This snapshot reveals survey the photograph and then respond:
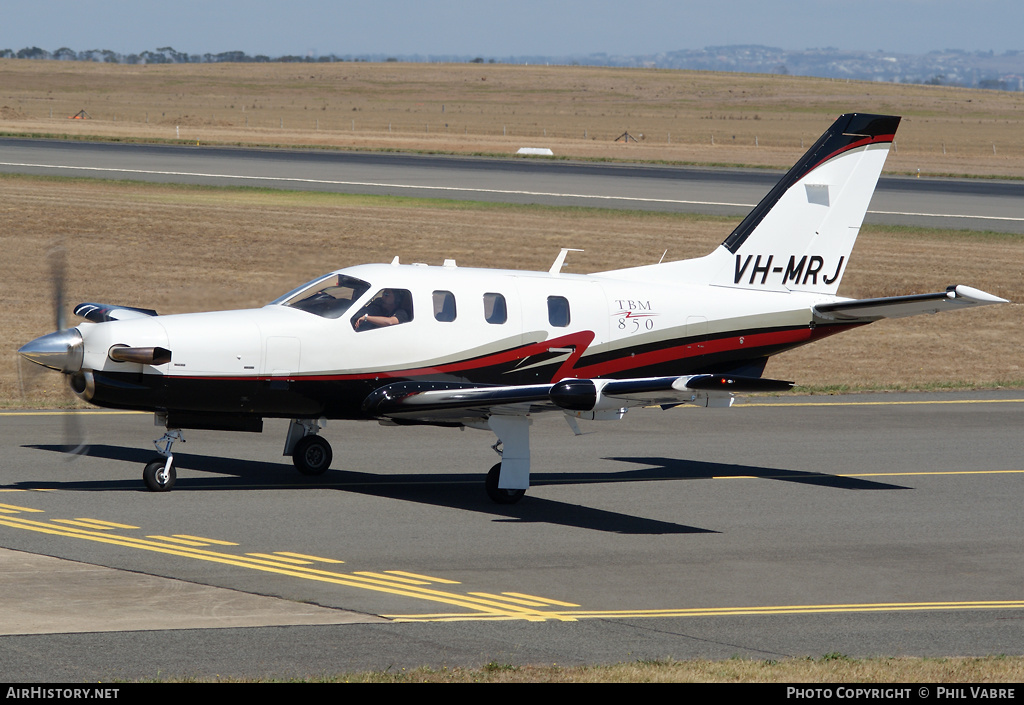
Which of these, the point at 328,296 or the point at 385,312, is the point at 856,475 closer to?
the point at 385,312

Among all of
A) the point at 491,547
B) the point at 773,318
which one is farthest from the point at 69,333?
the point at 773,318

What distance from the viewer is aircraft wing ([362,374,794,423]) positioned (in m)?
13.6

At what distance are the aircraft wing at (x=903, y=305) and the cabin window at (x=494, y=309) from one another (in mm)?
4813

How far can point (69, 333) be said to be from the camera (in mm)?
14547

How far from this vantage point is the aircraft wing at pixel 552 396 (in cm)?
1362

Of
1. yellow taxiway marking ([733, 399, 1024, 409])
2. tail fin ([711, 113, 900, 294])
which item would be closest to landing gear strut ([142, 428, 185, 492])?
tail fin ([711, 113, 900, 294])

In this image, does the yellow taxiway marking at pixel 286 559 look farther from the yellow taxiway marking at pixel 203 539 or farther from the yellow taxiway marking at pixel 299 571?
the yellow taxiway marking at pixel 203 539

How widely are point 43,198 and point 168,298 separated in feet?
106

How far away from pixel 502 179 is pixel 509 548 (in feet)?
151

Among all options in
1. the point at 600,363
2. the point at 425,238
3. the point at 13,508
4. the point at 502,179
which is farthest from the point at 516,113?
the point at 13,508

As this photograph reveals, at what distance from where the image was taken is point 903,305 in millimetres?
16125

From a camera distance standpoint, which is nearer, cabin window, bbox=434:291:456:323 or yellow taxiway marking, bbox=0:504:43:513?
yellow taxiway marking, bbox=0:504:43:513

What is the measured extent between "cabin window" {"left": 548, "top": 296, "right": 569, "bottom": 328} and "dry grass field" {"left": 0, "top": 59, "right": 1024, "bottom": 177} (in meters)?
57.0

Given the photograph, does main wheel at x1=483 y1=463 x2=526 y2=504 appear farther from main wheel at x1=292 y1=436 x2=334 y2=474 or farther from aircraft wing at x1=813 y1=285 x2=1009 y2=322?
aircraft wing at x1=813 y1=285 x2=1009 y2=322
